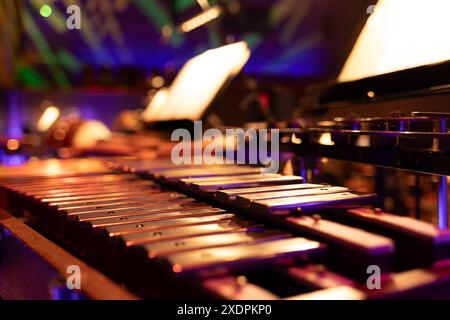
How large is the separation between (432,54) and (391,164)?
404 millimetres

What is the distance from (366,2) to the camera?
1.93 m

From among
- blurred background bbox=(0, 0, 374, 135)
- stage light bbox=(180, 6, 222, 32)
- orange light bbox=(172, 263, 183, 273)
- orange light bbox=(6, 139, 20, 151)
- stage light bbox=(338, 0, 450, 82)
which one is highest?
blurred background bbox=(0, 0, 374, 135)

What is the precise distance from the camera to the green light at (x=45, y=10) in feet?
26.1

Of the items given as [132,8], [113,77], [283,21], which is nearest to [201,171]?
[113,77]

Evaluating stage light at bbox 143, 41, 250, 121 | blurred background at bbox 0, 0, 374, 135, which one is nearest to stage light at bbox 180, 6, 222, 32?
stage light at bbox 143, 41, 250, 121

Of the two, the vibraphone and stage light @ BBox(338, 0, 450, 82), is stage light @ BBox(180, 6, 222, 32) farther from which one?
the vibraphone

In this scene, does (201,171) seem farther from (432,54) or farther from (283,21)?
(283,21)

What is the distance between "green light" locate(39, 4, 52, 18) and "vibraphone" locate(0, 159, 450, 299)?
730 cm

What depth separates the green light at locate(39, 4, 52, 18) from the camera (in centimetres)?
795

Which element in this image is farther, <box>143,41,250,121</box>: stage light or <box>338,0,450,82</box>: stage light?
<box>143,41,250,121</box>: stage light

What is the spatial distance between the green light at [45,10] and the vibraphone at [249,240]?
7.30 metres

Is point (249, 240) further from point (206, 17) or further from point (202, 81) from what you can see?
point (206, 17)

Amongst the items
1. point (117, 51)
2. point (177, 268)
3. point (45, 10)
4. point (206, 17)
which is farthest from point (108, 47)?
point (177, 268)

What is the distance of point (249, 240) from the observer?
3.10 ft
